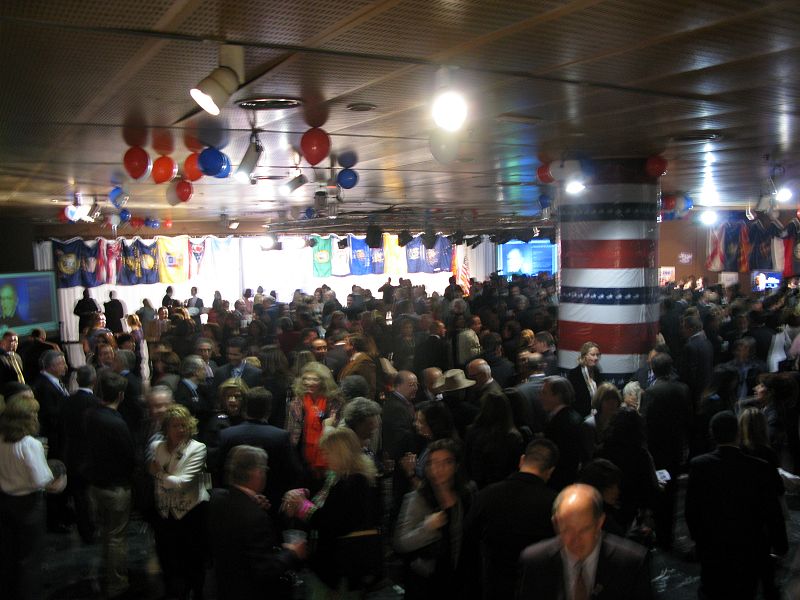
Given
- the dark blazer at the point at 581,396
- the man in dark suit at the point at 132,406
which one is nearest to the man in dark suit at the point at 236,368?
the man in dark suit at the point at 132,406

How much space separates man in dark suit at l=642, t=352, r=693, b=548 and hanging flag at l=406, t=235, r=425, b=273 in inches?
753

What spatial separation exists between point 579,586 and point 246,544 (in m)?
1.48

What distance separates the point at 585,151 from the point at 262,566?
5.34m

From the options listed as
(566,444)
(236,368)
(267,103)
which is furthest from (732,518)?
(236,368)

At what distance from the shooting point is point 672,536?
562 cm

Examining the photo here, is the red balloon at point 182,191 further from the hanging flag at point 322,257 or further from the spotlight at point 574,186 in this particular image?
the hanging flag at point 322,257

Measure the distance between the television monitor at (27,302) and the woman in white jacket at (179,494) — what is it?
10.1 meters

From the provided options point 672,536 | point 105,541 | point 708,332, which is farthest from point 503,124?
point 708,332

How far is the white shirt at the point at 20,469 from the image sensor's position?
450 cm

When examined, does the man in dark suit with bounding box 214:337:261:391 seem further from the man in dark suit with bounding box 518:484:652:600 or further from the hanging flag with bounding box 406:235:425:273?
the hanging flag with bounding box 406:235:425:273

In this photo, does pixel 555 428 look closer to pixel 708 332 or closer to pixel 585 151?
pixel 585 151

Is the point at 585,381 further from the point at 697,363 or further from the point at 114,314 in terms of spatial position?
the point at 114,314

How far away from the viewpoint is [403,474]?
4.11 m

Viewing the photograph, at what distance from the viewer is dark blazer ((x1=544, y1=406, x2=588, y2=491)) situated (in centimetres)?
449
